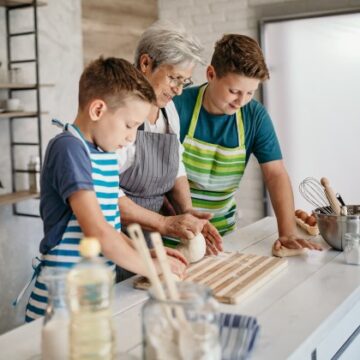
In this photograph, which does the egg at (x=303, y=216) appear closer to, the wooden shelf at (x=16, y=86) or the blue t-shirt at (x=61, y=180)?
the blue t-shirt at (x=61, y=180)

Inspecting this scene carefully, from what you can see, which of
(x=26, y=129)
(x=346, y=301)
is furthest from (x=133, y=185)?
(x=26, y=129)

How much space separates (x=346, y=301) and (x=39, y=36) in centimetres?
259

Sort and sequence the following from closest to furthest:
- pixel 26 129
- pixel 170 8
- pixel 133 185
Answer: pixel 133 185, pixel 26 129, pixel 170 8

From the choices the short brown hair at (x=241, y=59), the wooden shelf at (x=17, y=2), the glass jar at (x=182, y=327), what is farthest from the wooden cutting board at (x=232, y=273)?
the wooden shelf at (x=17, y=2)

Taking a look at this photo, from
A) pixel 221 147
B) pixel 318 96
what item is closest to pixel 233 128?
pixel 221 147

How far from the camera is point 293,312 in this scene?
1381 millimetres

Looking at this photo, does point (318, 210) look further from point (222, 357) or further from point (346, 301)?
point (222, 357)

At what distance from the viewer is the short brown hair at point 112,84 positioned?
154 cm

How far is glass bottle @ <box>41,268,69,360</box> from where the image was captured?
1.01 m

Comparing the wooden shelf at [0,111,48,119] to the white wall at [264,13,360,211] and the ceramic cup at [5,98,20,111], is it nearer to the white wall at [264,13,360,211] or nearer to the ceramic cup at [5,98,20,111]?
the ceramic cup at [5,98,20,111]

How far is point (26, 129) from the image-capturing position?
3.41 metres

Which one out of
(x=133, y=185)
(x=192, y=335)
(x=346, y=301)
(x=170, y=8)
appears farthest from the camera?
(x=170, y=8)

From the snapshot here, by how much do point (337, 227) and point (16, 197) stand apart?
185 centimetres

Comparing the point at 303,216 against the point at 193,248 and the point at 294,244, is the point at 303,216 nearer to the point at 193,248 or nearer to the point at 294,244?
the point at 294,244
